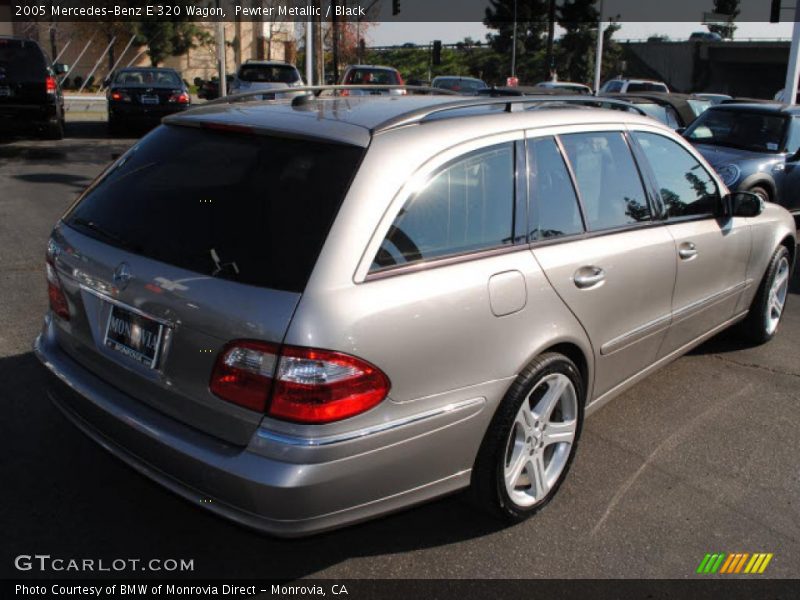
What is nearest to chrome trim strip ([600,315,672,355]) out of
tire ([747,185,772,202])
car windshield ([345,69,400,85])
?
tire ([747,185,772,202])

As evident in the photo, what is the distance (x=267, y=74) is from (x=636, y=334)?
60.7 feet

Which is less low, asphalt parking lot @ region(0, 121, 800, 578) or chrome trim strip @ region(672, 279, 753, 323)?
chrome trim strip @ region(672, 279, 753, 323)

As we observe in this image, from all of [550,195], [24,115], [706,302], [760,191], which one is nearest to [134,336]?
[550,195]

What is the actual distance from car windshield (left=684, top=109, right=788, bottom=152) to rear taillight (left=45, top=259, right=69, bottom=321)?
893 cm

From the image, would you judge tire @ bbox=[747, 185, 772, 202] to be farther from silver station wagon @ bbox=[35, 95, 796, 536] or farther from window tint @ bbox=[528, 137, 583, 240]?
window tint @ bbox=[528, 137, 583, 240]

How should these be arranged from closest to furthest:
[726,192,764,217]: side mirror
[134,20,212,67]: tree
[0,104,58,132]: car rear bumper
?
1. [726,192,764,217]: side mirror
2. [0,104,58,132]: car rear bumper
3. [134,20,212,67]: tree

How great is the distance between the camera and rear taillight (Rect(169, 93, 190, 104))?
57.5 ft

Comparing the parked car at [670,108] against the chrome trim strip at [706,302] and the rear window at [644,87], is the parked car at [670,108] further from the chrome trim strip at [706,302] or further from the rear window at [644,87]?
the rear window at [644,87]

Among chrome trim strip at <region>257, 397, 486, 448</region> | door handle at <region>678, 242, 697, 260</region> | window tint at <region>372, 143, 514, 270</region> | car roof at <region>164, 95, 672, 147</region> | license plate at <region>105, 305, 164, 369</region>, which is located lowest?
chrome trim strip at <region>257, 397, 486, 448</region>

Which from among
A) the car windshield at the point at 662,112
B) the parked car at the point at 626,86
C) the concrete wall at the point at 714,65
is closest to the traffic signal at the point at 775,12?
the parked car at the point at 626,86

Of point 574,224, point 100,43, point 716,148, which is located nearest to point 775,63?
point 100,43

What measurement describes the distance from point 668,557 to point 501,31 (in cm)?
7403

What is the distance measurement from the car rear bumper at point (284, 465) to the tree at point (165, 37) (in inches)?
1664

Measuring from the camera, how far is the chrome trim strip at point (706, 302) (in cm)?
416
